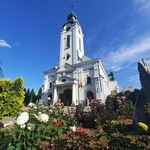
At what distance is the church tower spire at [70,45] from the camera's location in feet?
88.6

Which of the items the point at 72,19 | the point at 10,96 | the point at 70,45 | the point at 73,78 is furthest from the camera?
the point at 72,19

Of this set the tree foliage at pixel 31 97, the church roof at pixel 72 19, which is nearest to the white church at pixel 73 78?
the church roof at pixel 72 19

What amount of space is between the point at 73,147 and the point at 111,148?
827 mm

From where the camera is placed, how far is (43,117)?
3.47 m

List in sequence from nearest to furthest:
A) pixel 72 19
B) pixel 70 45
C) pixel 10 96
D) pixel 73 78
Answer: pixel 10 96 → pixel 73 78 → pixel 70 45 → pixel 72 19

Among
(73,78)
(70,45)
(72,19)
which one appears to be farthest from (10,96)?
(72,19)

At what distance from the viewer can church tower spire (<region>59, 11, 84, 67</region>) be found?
88.6ft

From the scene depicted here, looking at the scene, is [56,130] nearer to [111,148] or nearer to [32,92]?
[111,148]

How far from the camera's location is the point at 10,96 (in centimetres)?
1017

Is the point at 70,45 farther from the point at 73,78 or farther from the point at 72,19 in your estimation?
the point at 73,78

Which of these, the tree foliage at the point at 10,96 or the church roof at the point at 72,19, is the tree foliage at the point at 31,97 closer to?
the church roof at the point at 72,19

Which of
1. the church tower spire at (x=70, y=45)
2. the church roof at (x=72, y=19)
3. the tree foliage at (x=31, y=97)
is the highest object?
the church roof at (x=72, y=19)

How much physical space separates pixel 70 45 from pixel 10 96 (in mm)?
20784

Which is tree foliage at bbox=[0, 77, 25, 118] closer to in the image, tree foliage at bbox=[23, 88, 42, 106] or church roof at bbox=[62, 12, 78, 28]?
tree foliage at bbox=[23, 88, 42, 106]
